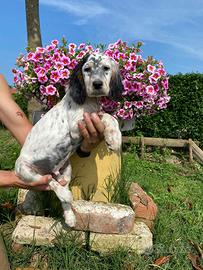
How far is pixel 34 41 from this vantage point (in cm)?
823

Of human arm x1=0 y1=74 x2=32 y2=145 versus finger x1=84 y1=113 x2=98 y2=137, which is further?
human arm x1=0 y1=74 x2=32 y2=145

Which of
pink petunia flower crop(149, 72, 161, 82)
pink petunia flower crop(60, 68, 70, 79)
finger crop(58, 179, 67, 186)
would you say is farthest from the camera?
pink petunia flower crop(149, 72, 161, 82)

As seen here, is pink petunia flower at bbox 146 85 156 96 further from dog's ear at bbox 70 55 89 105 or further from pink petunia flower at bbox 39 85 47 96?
dog's ear at bbox 70 55 89 105

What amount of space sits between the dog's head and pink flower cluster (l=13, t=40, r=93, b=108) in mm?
1336

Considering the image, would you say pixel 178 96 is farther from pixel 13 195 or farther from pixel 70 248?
pixel 70 248

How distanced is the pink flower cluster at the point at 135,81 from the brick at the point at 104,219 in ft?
5.79

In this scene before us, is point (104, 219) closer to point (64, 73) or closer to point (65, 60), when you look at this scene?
point (64, 73)

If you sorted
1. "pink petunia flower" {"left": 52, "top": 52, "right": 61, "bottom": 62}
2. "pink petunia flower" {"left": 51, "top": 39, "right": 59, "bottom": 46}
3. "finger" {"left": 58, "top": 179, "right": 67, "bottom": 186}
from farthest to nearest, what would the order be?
"pink petunia flower" {"left": 51, "top": 39, "right": 59, "bottom": 46} → "pink petunia flower" {"left": 52, "top": 52, "right": 61, "bottom": 62} → "finger" {"left": 58, "top": 179, "right": 67, "bottom": 186}

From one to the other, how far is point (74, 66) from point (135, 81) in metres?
0.93

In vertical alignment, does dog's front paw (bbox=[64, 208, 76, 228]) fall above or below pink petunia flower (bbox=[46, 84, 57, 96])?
below

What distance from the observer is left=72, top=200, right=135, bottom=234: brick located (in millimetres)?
2701

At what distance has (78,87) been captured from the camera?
8.52 feet

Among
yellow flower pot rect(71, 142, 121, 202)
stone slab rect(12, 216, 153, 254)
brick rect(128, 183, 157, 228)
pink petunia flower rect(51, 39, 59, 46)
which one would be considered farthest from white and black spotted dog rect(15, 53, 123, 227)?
pink petunia flower rect(51, 39, 59, 46)

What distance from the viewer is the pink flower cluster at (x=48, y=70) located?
13.1ft
